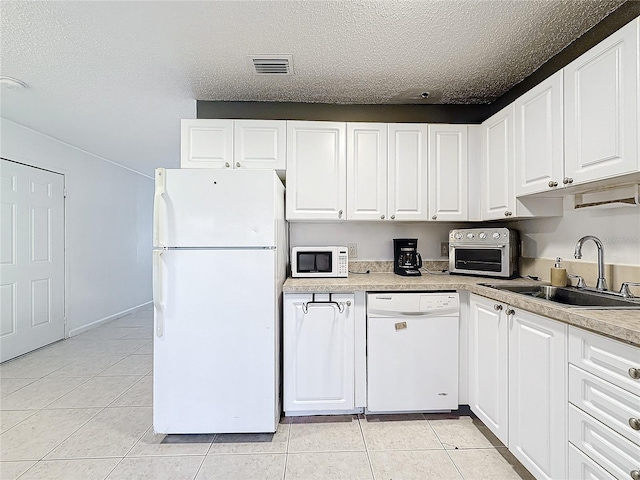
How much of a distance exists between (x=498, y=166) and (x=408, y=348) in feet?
4.62

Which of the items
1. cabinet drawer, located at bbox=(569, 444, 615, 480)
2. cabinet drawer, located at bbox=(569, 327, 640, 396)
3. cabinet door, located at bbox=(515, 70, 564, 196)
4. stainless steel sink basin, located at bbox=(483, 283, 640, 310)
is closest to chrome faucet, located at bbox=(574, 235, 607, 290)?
stainless steel sink basin, located at bbox=(483, 283, 640, 310)

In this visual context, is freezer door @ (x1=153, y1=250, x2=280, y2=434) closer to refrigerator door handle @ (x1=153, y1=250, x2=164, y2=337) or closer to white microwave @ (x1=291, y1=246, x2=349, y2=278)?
refrigerator door handle @ (x1=153, y1=250, x2=164, y2=337)

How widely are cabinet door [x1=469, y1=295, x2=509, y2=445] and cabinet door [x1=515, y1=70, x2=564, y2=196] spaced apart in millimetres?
748

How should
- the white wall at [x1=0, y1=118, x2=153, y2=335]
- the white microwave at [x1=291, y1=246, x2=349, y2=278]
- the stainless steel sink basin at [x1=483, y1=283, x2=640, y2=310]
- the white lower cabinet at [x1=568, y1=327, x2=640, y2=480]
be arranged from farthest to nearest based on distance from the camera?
the white wall at [x1=0, y1=118, x2=153, y2=335] → the white microwave at [x1=291, y1=246, x2=349, y2=278] → the stainless steel sink basin at [x1=483, y1=283, x2=640, y2=310] → the white lower cabinet at [x1=568, y1=327, x2=640, y2=480]

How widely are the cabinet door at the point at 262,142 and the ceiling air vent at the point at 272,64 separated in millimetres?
350

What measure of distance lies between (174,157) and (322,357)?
3.75 meters

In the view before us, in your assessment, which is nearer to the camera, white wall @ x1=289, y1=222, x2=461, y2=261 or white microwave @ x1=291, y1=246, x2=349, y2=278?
white microwave @ x1=291, y1=246, x2=349, y2=278

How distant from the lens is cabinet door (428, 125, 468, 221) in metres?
2.43

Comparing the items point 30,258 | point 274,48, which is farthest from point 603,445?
point 30,258

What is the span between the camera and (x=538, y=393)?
1.43 metres

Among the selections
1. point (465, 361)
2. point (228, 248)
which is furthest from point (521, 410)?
point (228, 248)

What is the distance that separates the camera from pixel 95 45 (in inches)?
73.2

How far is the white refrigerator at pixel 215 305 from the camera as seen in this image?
5.97 feet

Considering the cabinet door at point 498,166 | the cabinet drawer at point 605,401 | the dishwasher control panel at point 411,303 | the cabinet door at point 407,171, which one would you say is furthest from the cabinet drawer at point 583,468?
the cabinet door at point 407,171
